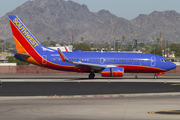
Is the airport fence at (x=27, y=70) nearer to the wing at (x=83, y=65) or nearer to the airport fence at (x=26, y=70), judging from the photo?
the airport fence at (x=26, y=70)

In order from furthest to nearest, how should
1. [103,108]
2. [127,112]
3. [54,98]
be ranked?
[54,98] < [103,108] < [127,112]

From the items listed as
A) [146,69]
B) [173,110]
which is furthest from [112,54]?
[173,110]

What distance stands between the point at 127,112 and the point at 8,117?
6970 mm

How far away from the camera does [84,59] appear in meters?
46.2

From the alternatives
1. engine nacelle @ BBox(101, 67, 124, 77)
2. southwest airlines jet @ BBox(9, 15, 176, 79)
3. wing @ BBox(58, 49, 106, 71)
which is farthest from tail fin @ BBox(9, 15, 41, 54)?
engine nacelle @ BBox(101, 67, 124, 77)

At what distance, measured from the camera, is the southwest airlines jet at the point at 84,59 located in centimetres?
4572

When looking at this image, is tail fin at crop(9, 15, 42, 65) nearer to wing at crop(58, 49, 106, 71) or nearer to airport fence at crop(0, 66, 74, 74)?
wing at crop(58, 49, 106, 71)

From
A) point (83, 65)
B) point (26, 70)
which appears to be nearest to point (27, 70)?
point (26, 70)

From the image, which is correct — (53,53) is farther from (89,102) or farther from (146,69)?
(89,102)

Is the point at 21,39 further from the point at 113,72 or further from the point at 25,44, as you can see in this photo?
the point at 113,72

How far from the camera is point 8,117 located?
16750 mm

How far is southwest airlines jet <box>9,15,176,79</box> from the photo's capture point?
150ft

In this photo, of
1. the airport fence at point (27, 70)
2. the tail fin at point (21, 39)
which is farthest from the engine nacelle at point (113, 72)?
the airport fence at point (27, 70)

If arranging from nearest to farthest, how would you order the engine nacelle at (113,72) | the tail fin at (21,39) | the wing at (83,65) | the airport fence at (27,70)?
the wing at (83,65), the engine nacelle at (113,72), the tail fin at (21,39), the airport fence at (27,70)
